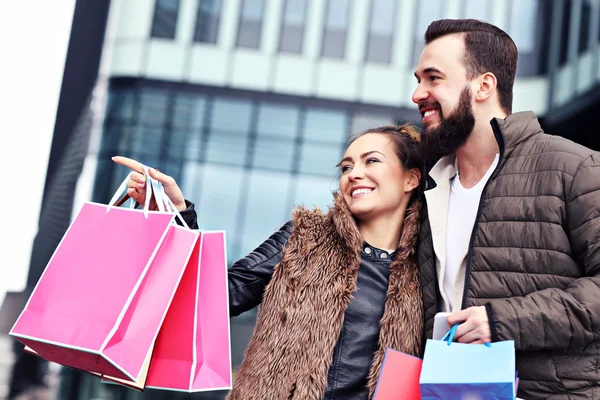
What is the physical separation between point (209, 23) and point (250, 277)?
15.0 m

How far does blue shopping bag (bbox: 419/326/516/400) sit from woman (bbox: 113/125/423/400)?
0.44m

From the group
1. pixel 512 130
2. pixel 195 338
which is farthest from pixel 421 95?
pixel 195 338

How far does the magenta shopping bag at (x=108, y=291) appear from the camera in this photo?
6.75 ft

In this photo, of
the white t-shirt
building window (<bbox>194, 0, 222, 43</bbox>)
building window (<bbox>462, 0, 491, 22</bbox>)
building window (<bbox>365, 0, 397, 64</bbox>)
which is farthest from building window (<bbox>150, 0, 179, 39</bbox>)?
the white t-shirt

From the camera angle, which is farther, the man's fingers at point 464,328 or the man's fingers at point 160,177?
the man's fingers at point 160,177

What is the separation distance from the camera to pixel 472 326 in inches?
85.4

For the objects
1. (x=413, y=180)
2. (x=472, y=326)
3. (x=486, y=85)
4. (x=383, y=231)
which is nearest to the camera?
(x=472, y=326)

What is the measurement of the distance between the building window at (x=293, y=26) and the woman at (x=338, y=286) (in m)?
14.1

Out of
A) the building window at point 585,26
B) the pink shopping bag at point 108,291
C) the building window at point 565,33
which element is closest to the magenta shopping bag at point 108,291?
the pink shopping bag at point 108,291

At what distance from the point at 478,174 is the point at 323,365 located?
3.27 ft

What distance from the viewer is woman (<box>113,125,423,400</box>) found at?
2.57 m

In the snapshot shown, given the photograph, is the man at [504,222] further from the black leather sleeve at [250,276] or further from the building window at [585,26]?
the building window at [585,26]

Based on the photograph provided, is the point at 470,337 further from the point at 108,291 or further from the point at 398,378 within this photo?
the point at 108,291

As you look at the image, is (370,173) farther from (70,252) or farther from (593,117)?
(593,117)
